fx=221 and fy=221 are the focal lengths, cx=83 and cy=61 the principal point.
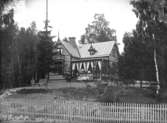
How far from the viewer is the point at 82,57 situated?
18562 millimetres

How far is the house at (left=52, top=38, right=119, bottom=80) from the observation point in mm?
17391

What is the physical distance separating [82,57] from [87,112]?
1313 centimetres

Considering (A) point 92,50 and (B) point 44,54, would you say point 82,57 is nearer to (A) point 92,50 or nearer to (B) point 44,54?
(A) point 92,50

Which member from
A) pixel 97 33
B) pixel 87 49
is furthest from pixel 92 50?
pixel 97 33

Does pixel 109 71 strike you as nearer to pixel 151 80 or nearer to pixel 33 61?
pixel 151 80

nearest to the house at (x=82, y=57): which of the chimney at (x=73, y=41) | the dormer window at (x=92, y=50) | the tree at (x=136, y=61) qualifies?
the dormer window at (x=92, y=50)

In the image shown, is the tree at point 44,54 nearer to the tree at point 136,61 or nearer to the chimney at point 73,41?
the chimney at point 73,41

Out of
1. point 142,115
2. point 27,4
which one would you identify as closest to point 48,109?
point 142,115

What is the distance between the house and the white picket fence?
36.3 ft

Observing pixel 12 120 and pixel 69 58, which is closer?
pixel 12 120

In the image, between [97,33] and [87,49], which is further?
[97,33]

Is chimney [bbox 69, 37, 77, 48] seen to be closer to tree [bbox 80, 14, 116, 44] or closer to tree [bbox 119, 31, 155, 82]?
tree [bbox 80, 14, 116, 44]

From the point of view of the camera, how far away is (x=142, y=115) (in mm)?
5199

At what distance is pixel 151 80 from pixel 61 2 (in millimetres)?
5709
